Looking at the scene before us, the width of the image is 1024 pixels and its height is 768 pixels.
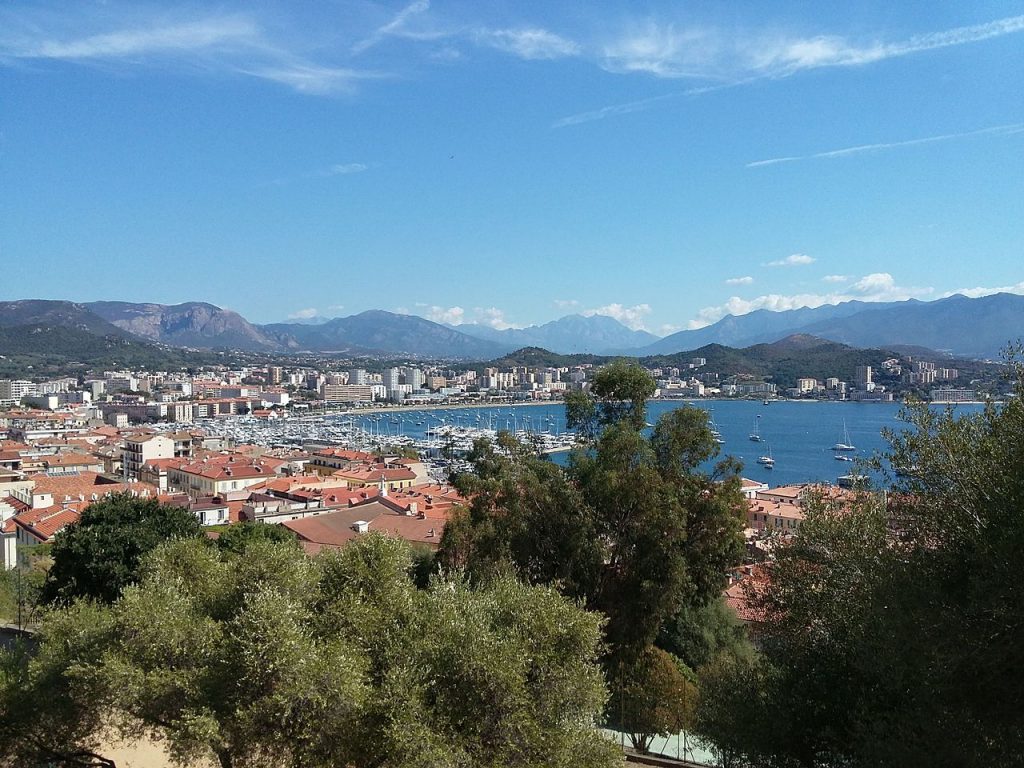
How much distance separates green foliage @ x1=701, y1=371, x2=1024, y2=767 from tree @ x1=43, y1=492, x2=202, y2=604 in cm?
1079

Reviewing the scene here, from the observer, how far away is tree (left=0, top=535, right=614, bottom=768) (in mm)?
5535

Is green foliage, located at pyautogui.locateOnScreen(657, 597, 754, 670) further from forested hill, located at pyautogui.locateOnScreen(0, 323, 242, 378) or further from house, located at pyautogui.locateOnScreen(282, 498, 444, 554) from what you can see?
forested hill, located at pyautogui.locateOnScreen(0, 323, 242, 378)

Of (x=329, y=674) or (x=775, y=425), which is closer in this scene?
(x=329, y=674)

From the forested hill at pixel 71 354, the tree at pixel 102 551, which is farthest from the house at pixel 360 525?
the forested hill at pixel 71 354

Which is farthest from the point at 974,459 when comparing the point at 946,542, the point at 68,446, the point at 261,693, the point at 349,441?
the point at 349,441

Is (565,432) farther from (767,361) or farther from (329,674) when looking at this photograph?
(767,361)

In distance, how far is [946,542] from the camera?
532 cm

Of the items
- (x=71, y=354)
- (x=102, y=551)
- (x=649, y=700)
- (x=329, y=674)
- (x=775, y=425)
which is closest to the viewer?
(x=329, y=674)

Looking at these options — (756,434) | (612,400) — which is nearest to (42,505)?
(612,400)

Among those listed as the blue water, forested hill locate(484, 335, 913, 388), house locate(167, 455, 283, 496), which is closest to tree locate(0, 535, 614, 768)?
house locate(167, 455, 283, 496)

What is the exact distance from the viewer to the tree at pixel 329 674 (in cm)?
554

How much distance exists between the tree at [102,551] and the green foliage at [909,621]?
10.8m

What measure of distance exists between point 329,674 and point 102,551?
10.6 meters

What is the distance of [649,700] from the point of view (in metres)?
10.1
